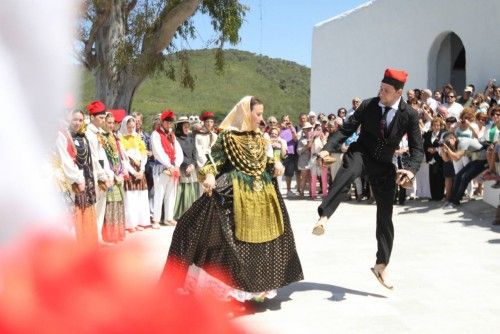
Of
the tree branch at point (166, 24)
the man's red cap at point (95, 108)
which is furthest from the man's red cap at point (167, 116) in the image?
the tree branch at point (166, 24)

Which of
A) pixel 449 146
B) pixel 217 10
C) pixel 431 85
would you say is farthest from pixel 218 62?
pixel 449 146

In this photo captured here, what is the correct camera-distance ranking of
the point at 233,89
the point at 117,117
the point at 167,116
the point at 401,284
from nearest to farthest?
the point at 401,284
the point at 117,117
the point at 167,116
the point at 233,89

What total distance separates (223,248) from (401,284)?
5.70 ft

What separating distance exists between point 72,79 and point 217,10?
15070 millimetres

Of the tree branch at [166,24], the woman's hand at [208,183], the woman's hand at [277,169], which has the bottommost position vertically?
the woman's hand at [208,183]

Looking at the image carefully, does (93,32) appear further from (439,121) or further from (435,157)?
(435,157)

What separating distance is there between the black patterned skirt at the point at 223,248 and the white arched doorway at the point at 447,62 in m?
12.8

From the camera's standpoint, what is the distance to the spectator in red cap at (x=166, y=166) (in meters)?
8.59

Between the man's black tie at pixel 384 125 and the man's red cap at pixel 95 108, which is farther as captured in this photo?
the man's red cap at pixel 95 108

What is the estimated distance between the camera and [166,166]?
342 inches

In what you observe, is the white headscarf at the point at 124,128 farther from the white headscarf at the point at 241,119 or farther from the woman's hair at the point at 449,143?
the woman's hair at the point at 449,143

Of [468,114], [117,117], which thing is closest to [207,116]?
[117,117]

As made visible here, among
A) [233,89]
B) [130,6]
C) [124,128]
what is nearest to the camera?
[124,128]

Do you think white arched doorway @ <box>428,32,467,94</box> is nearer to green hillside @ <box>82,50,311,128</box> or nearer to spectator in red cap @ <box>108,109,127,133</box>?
spectator in red cap @ <box>108,109,127,133</box>
